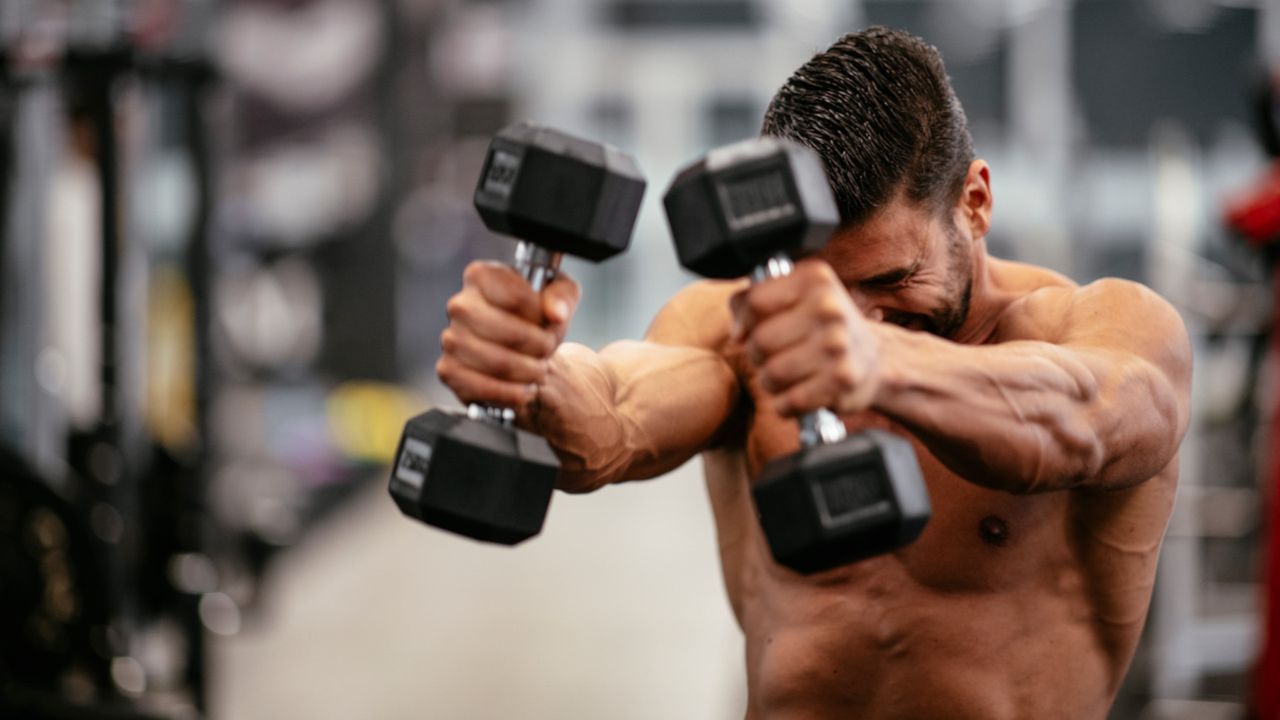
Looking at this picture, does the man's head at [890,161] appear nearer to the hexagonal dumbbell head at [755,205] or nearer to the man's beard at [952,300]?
the man's beard at [952,300]

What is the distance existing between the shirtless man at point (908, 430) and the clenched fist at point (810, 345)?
15 cm

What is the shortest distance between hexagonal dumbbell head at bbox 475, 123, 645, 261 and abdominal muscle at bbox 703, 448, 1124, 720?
0.53 metres

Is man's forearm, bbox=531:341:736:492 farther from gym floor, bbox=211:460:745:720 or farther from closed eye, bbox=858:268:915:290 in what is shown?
gym floor, bbox=211:460:745:720

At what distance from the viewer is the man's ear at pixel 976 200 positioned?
1.40 metres

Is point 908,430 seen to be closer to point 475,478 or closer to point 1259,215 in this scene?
point 475,478

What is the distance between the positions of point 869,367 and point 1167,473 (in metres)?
0.58

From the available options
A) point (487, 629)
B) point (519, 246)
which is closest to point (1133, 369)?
point (519, 246)

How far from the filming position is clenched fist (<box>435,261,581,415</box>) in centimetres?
112

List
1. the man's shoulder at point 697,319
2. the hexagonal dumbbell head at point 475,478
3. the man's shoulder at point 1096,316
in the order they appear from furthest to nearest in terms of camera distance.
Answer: the man's shoulder at point 697,319 < the man's shoulder at point 1096,316 < the hexagonal dumbbell head at point 475,478

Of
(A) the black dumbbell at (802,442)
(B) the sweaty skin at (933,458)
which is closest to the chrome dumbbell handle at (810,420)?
(A) the black dumbbell at (802,442)

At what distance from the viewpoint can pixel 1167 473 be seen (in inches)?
55.8

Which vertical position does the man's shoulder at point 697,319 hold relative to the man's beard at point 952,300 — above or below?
below

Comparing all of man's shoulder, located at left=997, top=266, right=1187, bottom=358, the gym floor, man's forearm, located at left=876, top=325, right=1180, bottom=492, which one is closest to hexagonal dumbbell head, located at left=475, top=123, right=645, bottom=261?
man's forearm, located at left=876, top=325, right=1180, bottom=492

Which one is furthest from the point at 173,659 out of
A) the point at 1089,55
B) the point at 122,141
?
the point at 1089,55
